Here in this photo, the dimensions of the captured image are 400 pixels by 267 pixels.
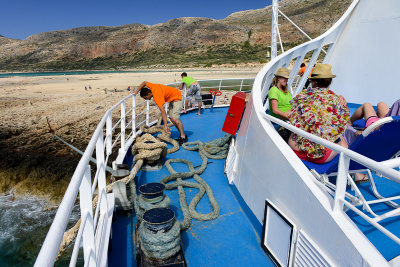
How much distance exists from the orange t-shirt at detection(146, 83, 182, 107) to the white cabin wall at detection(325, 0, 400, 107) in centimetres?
419

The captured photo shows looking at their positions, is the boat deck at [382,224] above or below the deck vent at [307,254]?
below

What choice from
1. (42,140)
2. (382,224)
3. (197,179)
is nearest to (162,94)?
(197,179)

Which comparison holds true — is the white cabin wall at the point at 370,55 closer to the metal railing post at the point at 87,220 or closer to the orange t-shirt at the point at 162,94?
the orange t-shirt at the point at 162,94

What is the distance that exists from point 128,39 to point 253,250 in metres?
115

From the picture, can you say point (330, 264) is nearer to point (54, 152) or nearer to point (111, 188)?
point (111, 188)

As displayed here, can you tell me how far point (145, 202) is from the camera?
2.53 meters

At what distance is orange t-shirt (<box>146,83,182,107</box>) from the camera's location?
4598 millimetres

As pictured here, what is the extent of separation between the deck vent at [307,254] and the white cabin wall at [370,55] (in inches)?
195

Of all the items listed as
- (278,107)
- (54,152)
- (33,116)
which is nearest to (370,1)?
(278,107)

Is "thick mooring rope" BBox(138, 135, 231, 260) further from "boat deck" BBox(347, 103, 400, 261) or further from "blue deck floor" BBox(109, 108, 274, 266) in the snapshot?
"boat deck" BBox(347, 103, 400, 261)

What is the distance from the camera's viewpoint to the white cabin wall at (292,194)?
1462 millimetres

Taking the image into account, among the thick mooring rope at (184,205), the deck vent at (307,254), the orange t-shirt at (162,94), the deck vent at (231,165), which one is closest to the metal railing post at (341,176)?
the deck vent at (307,254)

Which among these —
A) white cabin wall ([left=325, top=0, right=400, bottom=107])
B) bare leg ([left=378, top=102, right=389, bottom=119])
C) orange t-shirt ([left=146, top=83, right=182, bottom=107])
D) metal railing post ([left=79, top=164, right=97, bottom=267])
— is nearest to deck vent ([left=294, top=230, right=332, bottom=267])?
metal railing post ([left=79, top=164, right=97, bottom=267])

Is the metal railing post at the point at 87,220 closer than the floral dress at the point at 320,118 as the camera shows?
Yes
